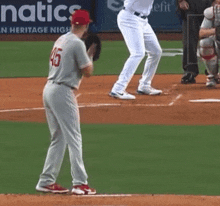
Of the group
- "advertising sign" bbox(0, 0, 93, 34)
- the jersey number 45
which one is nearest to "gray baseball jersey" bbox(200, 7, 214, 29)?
the jersey number 45

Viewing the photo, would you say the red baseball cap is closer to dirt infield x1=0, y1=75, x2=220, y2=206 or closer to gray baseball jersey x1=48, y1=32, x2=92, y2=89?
gray baseball jersey x1=48, y1=32, x2=92, y2=89

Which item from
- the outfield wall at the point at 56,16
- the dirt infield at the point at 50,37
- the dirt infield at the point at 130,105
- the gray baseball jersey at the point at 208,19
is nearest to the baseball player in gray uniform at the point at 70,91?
the dirt infield at the point at 130,105

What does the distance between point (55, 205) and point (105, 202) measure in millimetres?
430

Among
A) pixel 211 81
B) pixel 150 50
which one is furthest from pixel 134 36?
pixel 211 81

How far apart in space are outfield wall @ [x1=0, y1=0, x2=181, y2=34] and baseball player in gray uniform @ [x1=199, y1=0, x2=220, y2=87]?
1197 cm

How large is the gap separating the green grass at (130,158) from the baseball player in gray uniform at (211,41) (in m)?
3.51

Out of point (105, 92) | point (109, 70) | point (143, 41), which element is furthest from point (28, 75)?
point (143, 41)

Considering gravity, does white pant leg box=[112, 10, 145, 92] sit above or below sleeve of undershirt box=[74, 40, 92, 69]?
below

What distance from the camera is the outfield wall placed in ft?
89.5

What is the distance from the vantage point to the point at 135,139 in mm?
10695

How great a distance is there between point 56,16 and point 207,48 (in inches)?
515

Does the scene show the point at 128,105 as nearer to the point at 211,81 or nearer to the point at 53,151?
the point at 211,81

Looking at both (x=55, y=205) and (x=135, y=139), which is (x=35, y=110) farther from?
(x=55, y=205)

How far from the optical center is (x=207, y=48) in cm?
1500
